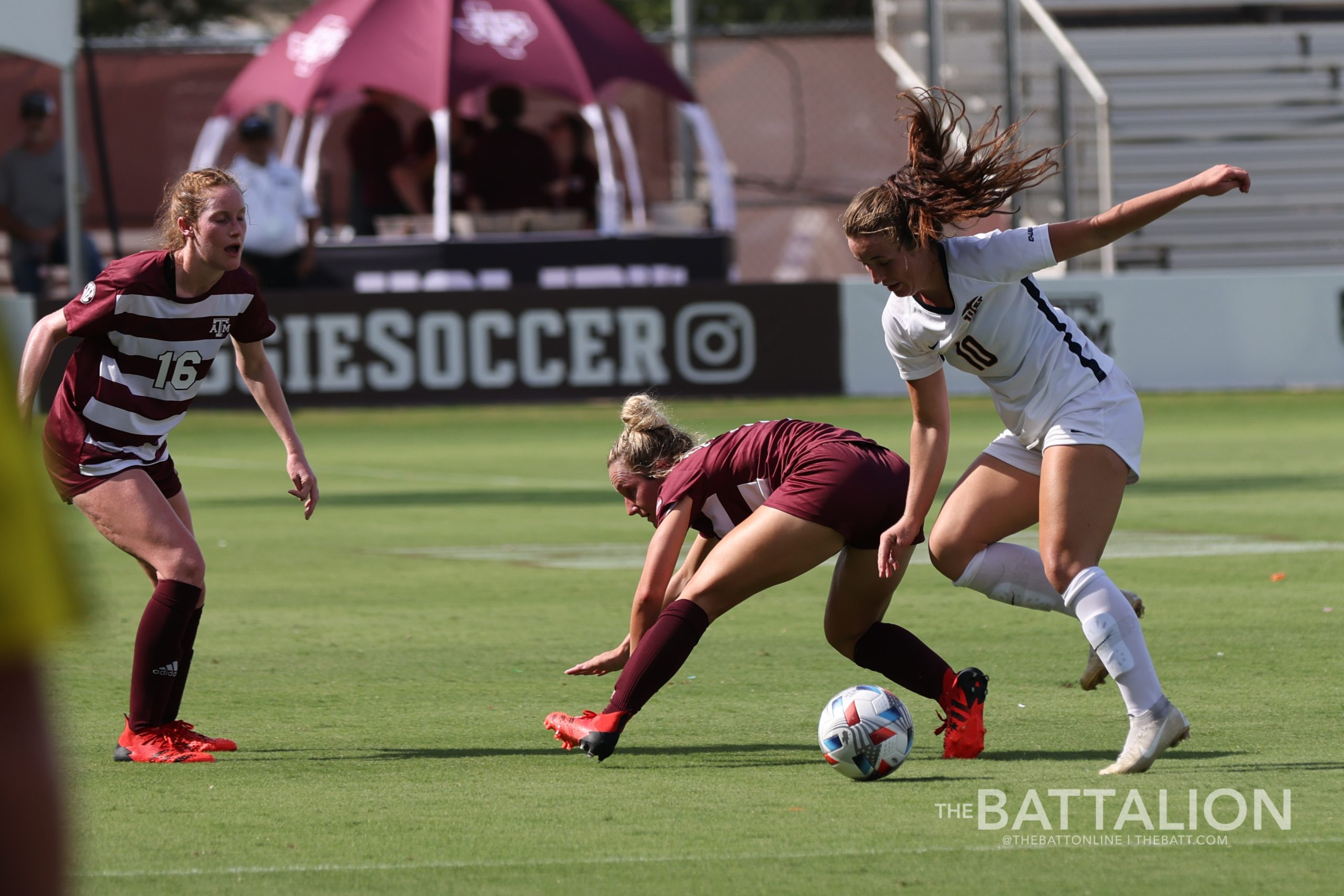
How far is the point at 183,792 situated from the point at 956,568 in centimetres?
235

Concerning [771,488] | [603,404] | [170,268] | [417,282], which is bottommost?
[603,404]

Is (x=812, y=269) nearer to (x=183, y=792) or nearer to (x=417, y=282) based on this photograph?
(x=417, y=282)

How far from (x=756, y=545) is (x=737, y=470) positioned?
1.08 ft

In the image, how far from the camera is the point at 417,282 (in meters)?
22.5

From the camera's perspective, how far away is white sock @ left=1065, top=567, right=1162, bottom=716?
532 centimetres

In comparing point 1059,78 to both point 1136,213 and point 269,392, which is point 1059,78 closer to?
point 269,392

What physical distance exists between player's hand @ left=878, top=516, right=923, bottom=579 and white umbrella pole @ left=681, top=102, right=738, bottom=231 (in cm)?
1922

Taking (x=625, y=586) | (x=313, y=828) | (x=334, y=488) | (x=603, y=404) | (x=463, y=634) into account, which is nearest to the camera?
(x=313, y=828)

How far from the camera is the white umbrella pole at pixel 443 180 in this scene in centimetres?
2244

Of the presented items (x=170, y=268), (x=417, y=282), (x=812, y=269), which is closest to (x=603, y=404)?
(x=417, y=282)

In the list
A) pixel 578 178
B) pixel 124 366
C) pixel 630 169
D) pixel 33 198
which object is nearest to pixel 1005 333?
pixel 124 366

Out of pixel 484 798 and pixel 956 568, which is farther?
pixel 956 568

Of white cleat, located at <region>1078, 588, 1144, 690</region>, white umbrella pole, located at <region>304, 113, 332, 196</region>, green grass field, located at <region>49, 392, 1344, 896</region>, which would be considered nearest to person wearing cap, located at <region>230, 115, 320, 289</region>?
white umbrella pole, located at <region>304, 113, 332, 196</region>

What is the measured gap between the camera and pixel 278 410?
6.38m
